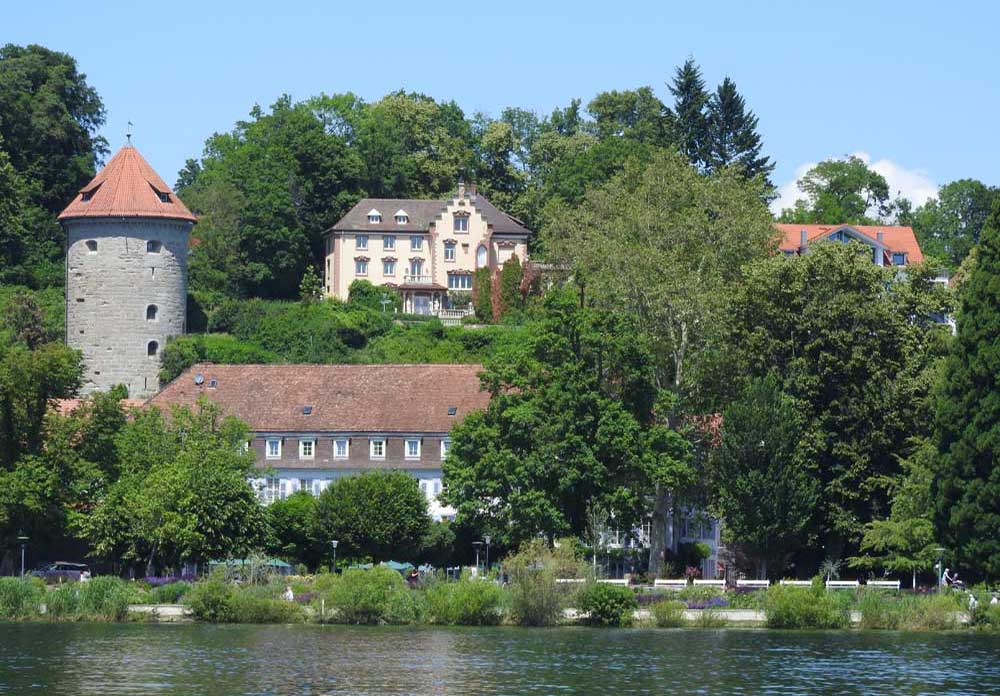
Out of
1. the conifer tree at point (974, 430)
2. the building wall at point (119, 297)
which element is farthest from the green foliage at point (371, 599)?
the building wall at point (119, 297)

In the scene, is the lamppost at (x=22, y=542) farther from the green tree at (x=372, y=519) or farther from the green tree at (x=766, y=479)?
the green tree at (x=766, y=479)

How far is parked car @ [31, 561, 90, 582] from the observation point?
72.1m

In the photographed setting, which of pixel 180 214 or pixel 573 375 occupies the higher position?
pixel 180 214

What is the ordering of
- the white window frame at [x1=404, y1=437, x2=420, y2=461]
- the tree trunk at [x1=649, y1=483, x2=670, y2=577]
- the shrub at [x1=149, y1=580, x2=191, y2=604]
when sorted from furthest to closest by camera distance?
the white window frame at [x1=404, y1=437, x2=420, y2=461]
the tree trunk at [x1=649, y1=483, x2=670, y2=577]
the shrub at [x1=149, y1=580, x2=191, y2=604]

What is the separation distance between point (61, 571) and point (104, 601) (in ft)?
36.3

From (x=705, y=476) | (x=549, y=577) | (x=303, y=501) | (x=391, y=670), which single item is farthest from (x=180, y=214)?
(x=391, y=670)

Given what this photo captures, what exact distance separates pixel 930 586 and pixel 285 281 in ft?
176

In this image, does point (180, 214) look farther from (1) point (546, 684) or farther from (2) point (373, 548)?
(1) point (546, 684)

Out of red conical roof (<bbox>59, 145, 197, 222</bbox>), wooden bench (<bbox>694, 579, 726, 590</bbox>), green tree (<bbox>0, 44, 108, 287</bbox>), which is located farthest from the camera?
green tree (<bbox>0, 44, 108, 287</bbox>)

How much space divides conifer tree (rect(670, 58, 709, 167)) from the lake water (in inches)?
2542

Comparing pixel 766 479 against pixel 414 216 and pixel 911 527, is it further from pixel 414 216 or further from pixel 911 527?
pixel 414 216

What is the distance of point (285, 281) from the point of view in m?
116

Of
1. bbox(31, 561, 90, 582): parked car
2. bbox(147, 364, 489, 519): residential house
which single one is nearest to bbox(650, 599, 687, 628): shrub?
bbox(31, 561, 90, 582): parked car

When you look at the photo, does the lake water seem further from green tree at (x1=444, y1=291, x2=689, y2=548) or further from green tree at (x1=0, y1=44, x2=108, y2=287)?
green tree at (x1=0, y1=44, x2=108, y2=287)
